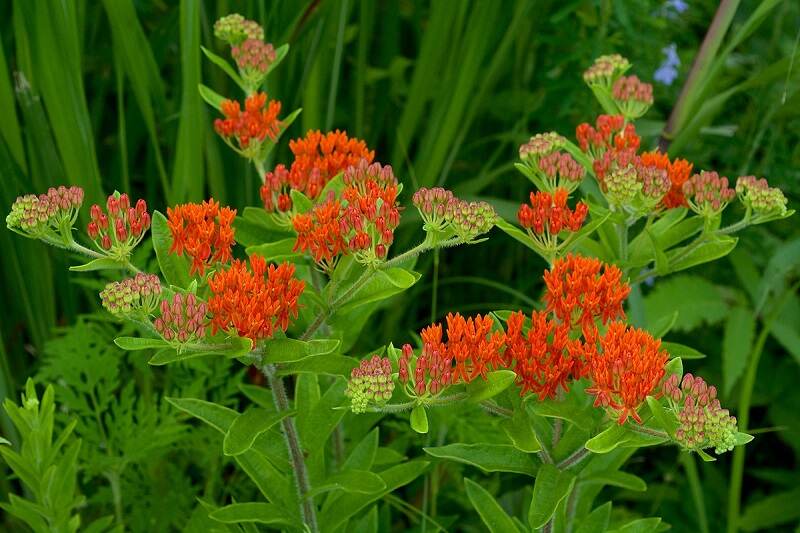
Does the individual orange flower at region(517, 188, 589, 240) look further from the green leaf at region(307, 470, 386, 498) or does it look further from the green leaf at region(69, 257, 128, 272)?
the green leaf at region(69, 257, 128, 272)

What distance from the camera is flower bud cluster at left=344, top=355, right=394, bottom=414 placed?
4.28ft

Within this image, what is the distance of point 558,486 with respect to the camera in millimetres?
1465

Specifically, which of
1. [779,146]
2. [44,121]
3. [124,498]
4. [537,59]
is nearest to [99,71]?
[44,121]

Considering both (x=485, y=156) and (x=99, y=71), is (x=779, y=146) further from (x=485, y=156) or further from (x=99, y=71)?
(x=99, y=71)

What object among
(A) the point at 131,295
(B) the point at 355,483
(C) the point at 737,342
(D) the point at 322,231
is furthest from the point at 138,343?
(C) the point at 737,342

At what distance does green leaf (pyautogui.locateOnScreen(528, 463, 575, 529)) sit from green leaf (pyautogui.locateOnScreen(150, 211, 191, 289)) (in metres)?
0.59

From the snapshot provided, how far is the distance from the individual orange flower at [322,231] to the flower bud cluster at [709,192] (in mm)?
594

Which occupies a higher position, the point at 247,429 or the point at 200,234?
the point at 200,234

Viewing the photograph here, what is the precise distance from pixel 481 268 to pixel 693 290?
613 millimetres

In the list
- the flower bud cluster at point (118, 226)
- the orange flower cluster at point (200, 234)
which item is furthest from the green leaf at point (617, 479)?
the flower bud cluster at point (118, 226)

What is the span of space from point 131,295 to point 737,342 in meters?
1.73

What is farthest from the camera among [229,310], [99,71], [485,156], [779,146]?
[485,156]

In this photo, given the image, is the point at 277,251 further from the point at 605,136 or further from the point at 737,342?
the point at 737,342

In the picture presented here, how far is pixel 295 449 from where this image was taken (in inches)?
62.5
